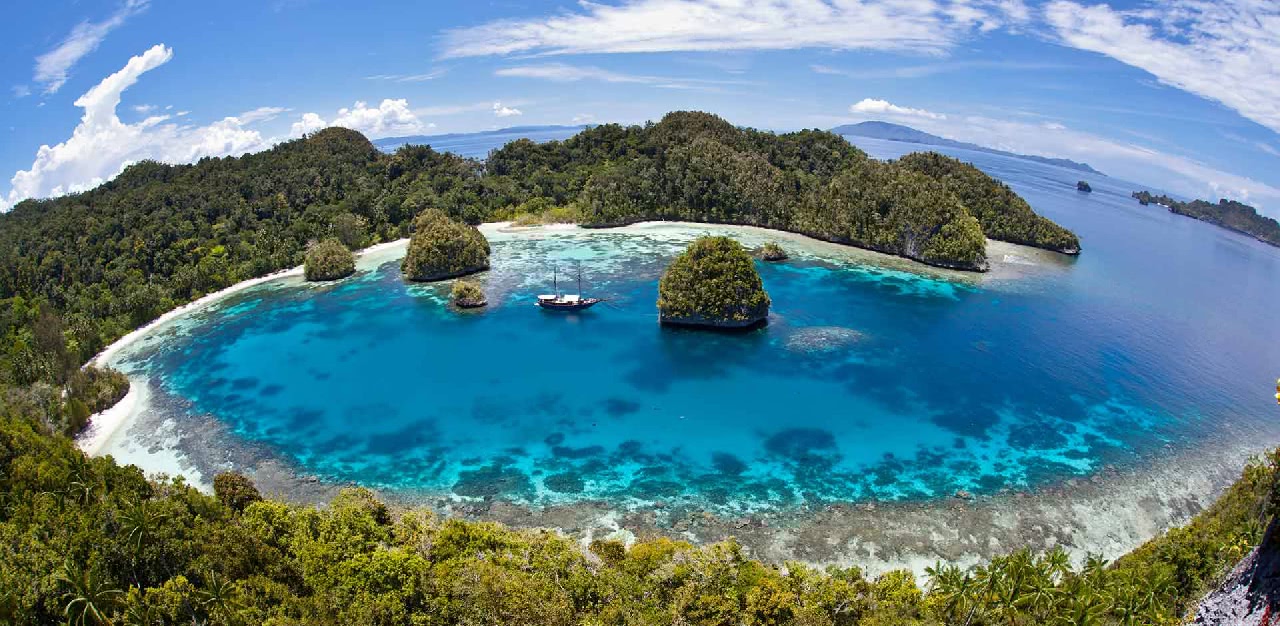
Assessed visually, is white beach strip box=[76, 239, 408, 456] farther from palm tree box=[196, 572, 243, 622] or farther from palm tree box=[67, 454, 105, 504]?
palm tree box=[196, 572, 243, 622]

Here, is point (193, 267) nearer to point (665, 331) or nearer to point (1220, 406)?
point (665, 331)

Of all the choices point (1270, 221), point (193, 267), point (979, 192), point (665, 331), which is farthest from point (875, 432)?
point (1270, 221)

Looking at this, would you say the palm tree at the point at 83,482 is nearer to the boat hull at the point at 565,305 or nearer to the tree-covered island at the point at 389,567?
the tree-covered island at the point at 389,567

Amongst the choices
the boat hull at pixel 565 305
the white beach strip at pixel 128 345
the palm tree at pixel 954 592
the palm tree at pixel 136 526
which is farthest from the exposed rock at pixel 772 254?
the palm tree at pixel 136 526

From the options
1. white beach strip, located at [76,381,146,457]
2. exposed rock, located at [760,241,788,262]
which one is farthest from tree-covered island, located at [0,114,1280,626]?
exposed rock, located at [760,241,788,262]

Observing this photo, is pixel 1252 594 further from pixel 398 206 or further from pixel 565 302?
pixel 398 206

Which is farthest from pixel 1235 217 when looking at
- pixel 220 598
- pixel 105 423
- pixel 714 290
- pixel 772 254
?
pixel 105 423
